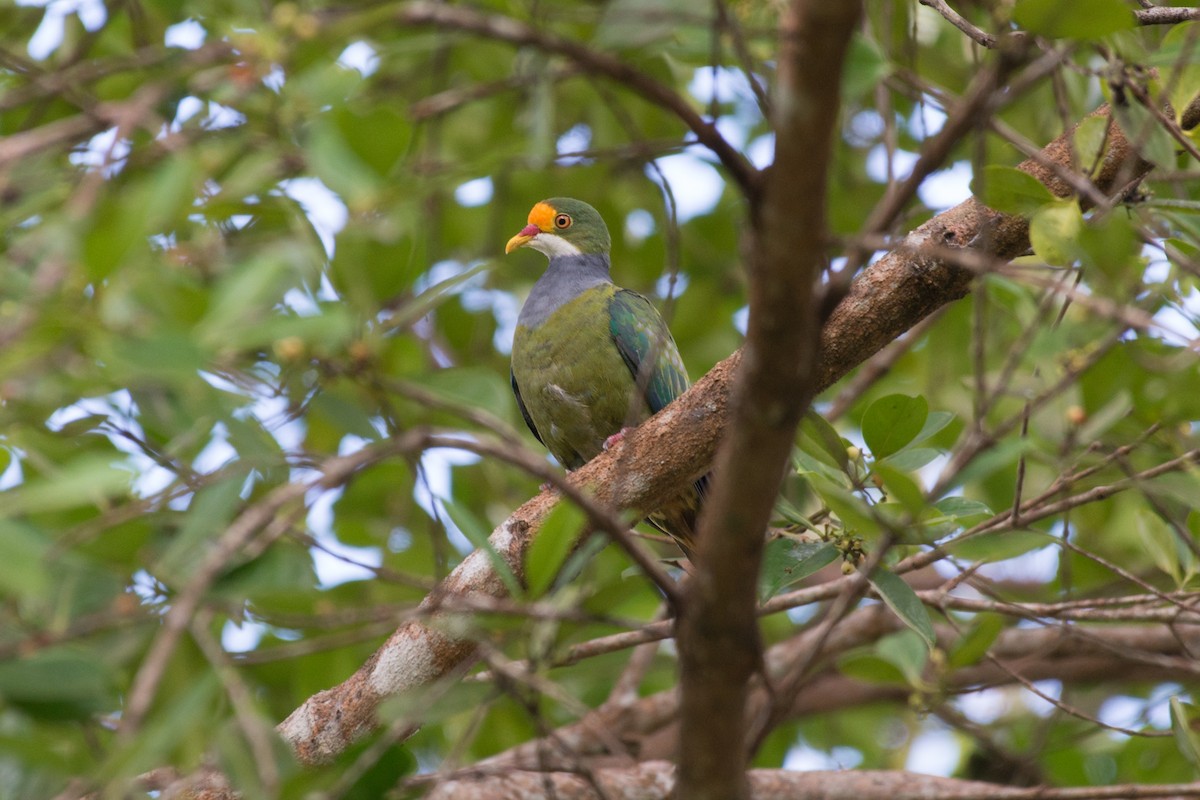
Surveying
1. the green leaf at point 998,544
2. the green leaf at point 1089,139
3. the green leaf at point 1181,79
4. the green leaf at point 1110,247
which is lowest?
the green leaf at point 998,544

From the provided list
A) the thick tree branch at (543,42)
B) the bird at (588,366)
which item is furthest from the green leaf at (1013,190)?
the bird at (588,366)

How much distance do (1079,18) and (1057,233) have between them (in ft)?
1.19

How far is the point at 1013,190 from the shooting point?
233cm

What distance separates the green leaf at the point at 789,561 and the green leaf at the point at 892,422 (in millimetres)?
272

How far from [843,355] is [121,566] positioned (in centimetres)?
183

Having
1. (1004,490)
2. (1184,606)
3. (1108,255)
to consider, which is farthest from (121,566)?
(1004,490)

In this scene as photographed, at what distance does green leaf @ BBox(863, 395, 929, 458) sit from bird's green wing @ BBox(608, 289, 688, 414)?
1.52m

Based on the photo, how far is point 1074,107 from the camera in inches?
169

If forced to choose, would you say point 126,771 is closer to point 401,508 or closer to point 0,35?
point 401,508

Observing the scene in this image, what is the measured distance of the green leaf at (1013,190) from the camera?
7.53 feet

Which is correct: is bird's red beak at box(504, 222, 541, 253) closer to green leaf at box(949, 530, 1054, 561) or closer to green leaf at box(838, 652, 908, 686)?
green leaf at box(838, 652, 908, 686)

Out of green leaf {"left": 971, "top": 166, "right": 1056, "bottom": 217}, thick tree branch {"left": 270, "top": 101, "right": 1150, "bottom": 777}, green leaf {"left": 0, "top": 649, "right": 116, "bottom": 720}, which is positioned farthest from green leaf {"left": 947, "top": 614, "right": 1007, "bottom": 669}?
green leaf {"left": 0, "top": 649, "right": 116, "bottom": 720}

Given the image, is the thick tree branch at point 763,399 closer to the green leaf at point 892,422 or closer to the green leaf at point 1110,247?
the green leaf at point 1110,247

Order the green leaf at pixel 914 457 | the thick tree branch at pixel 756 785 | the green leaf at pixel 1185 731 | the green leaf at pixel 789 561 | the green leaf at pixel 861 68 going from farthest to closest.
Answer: the thick tree branch at pixel 756 785 < the green leaf at pixel 1185 731 < the green leaf at pixel 914 457 < the green leaf at pixel 789 561 < the green leaf at pixel 861 68
